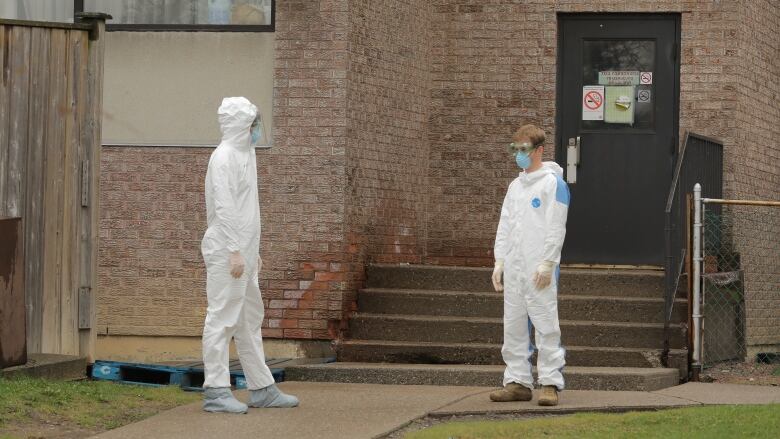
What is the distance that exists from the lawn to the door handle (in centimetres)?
461

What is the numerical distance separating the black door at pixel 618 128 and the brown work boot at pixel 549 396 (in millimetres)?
3991

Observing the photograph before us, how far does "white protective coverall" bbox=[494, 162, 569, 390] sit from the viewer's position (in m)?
9.29

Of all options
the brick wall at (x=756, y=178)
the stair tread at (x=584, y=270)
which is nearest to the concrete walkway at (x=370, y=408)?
the stair tread at (x=584, y=270)

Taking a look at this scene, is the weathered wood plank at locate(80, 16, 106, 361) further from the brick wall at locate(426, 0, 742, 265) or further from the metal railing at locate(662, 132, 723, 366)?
the metal railing at locate(662, 132, 723, 366)

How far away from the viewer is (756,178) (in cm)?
1370

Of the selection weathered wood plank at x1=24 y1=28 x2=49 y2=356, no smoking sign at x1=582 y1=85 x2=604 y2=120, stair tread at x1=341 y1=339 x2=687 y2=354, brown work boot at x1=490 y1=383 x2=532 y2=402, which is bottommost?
brown work boot at x1=490 y1=383 x2=532 y2=402

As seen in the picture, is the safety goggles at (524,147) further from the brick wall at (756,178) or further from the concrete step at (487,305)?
the brick wall at (756,178)

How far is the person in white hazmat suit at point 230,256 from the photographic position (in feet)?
28.8

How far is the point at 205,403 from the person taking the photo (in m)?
8.84

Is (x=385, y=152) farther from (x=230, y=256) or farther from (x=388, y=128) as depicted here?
(x=230, y=256)

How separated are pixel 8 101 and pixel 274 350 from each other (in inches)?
114

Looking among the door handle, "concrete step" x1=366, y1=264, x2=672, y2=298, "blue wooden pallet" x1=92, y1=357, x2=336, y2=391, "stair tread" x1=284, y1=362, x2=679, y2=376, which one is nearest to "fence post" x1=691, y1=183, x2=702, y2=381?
"stair tread" x1=284, y1=362, x2=679, y2=376

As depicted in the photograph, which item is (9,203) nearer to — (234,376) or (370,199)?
(234,376)

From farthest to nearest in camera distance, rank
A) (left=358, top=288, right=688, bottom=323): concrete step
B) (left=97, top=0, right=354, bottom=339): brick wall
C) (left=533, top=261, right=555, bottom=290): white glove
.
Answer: (left=97, top=0, right=354, bottom=339): brick wall, (left=358, top=288, right=688, bottom=323): concrete step, (left=533, top=261, right=555, bottom=290): white glove
